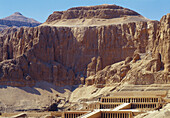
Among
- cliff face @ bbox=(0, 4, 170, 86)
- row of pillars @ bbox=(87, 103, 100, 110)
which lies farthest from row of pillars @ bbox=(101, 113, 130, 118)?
cliff face @ bbox=(0, 4, 170, 86)

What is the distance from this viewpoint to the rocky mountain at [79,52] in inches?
6235

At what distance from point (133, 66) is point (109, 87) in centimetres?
943

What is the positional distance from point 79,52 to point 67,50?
13.8 feet

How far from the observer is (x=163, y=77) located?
137875 millimetres

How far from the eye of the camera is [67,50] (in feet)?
575

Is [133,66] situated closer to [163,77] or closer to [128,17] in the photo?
[163,77]

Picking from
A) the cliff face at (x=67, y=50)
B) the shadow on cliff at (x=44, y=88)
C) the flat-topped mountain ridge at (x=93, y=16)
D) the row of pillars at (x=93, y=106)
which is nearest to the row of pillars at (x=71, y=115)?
the row of pillars at (x=93, y=106)

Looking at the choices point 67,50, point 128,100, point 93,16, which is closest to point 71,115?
point 128,100

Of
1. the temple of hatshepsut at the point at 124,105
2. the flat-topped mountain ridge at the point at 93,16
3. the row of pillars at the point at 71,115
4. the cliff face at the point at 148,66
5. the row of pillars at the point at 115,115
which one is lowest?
the row of pillars at the point at 71,115

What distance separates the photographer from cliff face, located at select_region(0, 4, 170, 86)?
16312cm

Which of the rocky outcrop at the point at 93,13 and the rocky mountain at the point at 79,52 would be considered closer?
the rocky mountain at the point at 79,52

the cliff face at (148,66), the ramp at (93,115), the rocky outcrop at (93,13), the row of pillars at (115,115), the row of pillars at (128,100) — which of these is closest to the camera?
the ramp at (93,115)

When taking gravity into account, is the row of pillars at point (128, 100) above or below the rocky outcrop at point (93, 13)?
below

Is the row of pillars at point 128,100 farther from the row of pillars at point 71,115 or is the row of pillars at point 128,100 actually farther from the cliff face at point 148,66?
the row of pillars at point 71,115
